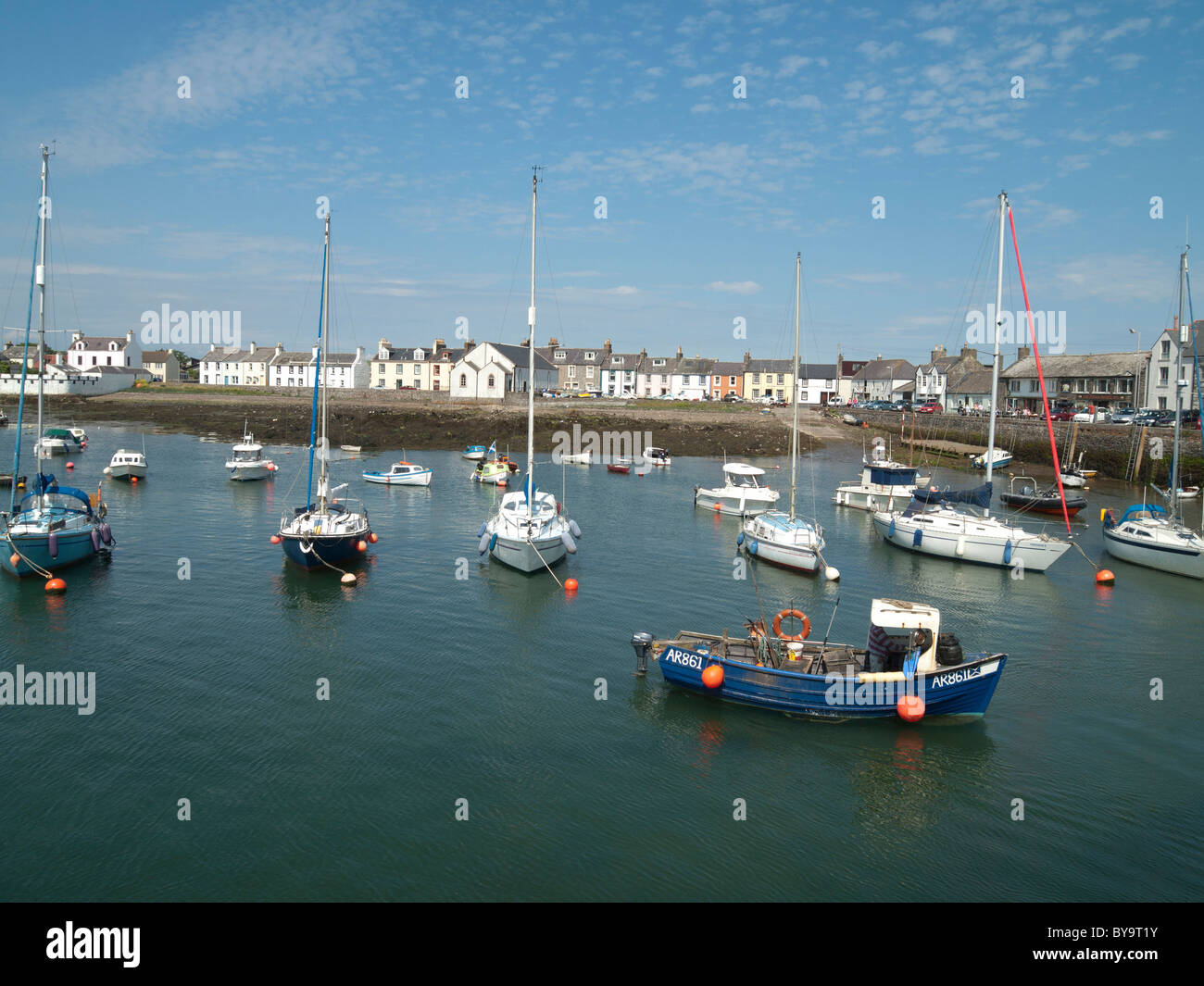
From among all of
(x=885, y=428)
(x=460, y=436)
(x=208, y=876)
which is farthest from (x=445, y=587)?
(x=885, y=428)

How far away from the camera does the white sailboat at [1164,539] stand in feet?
124

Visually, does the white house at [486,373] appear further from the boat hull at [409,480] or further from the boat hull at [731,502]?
the boat hull at [731,502]

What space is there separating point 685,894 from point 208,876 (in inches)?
316

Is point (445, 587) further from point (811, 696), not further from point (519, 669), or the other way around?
point (811, 696)

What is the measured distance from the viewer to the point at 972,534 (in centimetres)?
3950

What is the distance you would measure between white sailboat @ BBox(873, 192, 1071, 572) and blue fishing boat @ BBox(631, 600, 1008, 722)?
740 inches

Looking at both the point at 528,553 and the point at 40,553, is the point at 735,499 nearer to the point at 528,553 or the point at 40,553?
the point at 528,553

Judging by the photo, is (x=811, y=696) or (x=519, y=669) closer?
(x=811, y=696)

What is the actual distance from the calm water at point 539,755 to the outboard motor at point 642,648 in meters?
0.47

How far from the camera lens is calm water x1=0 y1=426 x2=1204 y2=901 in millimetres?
15242

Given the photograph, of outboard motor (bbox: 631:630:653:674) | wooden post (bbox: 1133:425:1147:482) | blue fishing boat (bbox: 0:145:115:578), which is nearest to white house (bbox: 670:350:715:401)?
wooden post (bbox: 1133:425:1147:482)

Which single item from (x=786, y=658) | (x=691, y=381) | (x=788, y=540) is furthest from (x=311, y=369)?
(x=786, y=658)

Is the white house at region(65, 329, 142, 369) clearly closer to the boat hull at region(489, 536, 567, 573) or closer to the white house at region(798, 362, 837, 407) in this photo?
the white house at region(798, 362, 837, 407)
